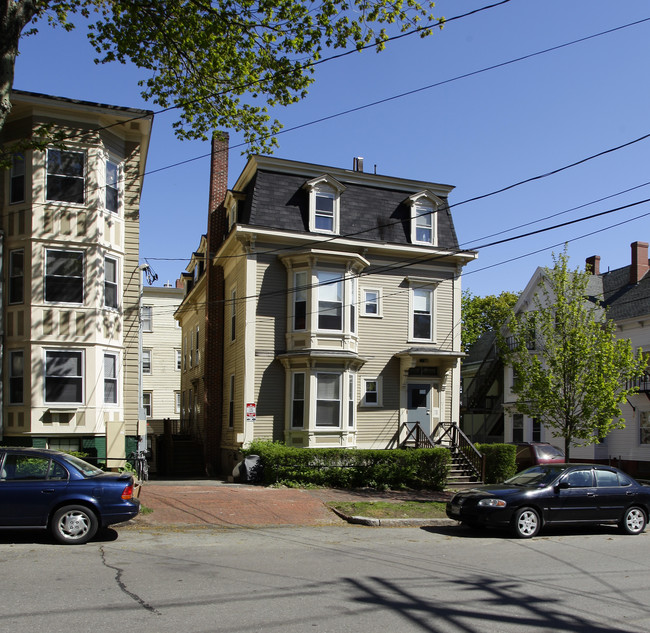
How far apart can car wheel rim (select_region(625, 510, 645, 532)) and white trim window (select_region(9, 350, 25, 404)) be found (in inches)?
593

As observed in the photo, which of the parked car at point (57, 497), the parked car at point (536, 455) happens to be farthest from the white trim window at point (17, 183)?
the parked car at point (536, 455)

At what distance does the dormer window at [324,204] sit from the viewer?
23.1 m

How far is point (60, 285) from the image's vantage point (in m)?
18.3

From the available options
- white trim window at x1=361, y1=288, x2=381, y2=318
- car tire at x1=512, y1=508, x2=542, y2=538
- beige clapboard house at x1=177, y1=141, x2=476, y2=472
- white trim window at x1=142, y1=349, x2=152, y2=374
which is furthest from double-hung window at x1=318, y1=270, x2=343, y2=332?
white trim window at x1=142, y1=349, x2=152, y2=374

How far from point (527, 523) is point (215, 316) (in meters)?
15.5

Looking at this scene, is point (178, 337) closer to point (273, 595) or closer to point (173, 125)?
point (173, 125)

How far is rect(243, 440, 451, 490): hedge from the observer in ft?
63.5

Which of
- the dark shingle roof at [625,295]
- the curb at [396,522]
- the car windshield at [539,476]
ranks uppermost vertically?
the dark shingle roof at [625,295]

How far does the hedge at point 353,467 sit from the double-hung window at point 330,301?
4.43 meters

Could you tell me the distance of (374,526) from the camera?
14.6 metres

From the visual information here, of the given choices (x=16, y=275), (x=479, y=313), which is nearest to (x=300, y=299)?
(x=16, y=275)

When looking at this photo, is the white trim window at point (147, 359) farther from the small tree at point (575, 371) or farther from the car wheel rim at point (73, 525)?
the car wheel rim at point (73, 525)

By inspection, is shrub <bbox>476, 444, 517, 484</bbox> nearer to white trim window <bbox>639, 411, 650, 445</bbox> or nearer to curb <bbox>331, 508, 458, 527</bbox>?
curb <bbox>331, 508, 458, 527</bbox>

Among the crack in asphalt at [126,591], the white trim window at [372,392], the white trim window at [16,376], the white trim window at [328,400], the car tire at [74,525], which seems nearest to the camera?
the crack in asphalt at [126,591]
